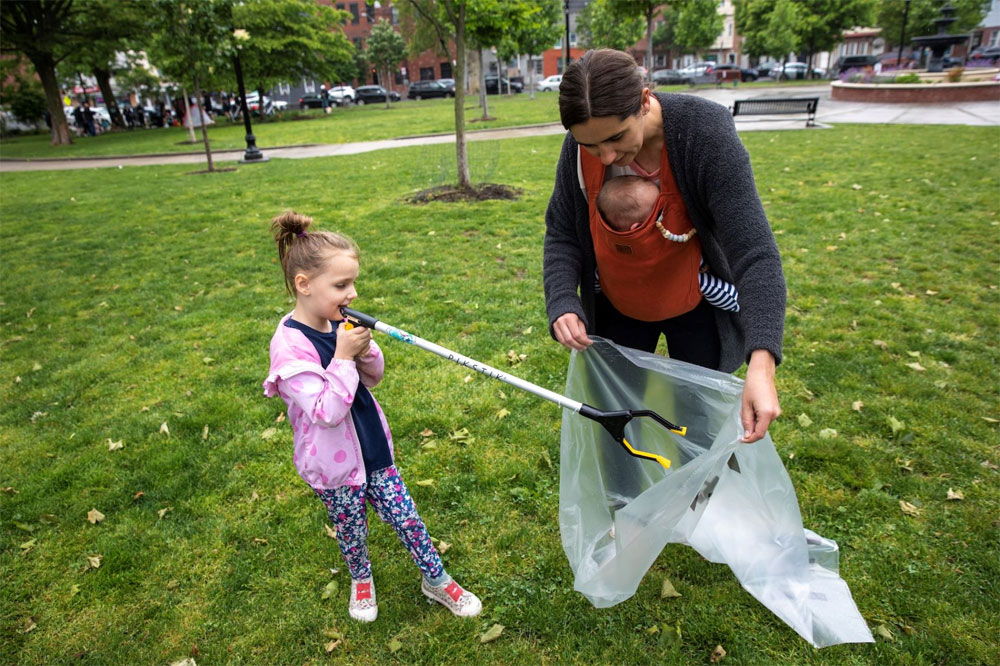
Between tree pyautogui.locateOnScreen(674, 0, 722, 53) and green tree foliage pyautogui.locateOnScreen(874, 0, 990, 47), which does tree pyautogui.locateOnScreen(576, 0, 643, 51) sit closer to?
tree pyautogui.locateOnScreen(674, 0, 722, 53)

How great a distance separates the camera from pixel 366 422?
2053 millimetres

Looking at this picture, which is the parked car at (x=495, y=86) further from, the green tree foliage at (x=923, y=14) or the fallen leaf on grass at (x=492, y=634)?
the fallen leaf on grass at (x=492, y=634)

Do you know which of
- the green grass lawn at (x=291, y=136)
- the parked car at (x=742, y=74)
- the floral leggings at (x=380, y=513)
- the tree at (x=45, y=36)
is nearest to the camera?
the floral leggings at (x=380, y=513)

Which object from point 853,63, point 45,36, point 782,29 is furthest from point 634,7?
point 853,63

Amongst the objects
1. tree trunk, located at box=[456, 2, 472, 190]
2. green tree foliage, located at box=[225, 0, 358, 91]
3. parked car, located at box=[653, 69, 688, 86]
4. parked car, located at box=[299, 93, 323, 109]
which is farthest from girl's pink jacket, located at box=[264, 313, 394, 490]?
parked car, located at box=[653, 69, 688, 86]

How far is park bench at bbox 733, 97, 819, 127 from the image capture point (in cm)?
1477

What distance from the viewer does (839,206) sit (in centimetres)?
733

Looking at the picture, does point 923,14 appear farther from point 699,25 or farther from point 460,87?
point 460,87

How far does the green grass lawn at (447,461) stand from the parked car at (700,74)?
3971 cm

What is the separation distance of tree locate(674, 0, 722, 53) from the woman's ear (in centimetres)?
4904

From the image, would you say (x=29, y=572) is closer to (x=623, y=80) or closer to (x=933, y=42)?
(x=623, y=80)

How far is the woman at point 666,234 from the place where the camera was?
157cm

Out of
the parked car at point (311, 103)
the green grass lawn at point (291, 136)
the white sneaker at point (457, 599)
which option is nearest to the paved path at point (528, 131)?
the green grass lawn at point (291, 136)

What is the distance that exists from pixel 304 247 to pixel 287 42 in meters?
33.4
